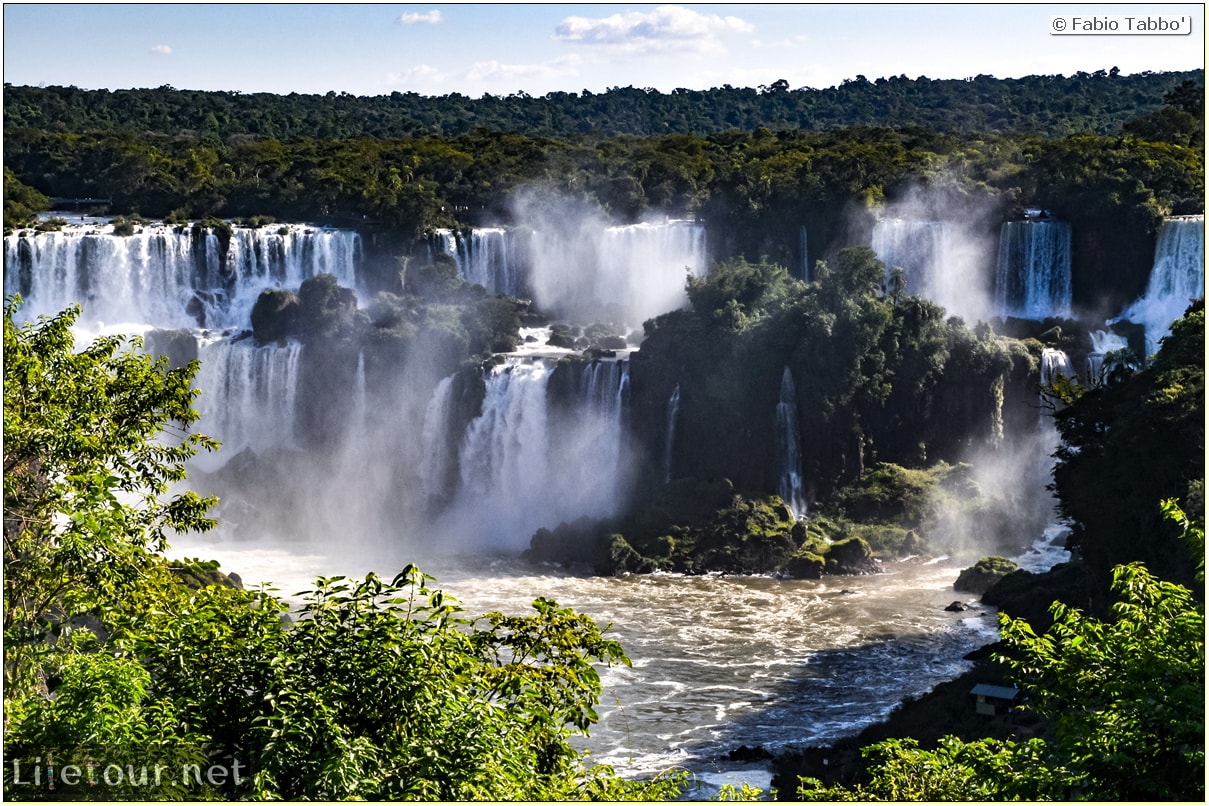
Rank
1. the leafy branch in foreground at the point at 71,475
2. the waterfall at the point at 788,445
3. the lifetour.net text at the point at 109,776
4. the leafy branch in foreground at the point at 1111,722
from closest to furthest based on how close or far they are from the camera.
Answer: the lifetour.net text at the point at 109,776
the leafy branch in foreground at the point at 1111,722
the leafy branch in foreground at the point at 71,475
the waterfall at the point at 788,445

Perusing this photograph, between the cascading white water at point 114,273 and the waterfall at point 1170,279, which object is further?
the cascading white water at point 114,273

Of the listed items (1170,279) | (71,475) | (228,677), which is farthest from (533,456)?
(228,677)

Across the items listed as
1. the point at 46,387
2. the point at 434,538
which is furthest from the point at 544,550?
the point at 46,387

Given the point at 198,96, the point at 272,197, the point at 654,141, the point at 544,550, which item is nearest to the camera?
the point at 544,550

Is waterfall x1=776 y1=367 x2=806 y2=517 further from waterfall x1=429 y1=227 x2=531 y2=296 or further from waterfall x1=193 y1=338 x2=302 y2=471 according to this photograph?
waterfall x1=193 y1=338 x2=302 y2=471

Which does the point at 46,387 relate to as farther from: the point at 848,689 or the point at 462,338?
the point at 462,338

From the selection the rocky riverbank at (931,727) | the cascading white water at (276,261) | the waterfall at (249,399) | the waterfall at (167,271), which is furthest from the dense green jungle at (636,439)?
the cascading white water at (276,261)

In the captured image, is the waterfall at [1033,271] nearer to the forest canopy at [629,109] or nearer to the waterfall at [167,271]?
the waterfall at [167,271]
